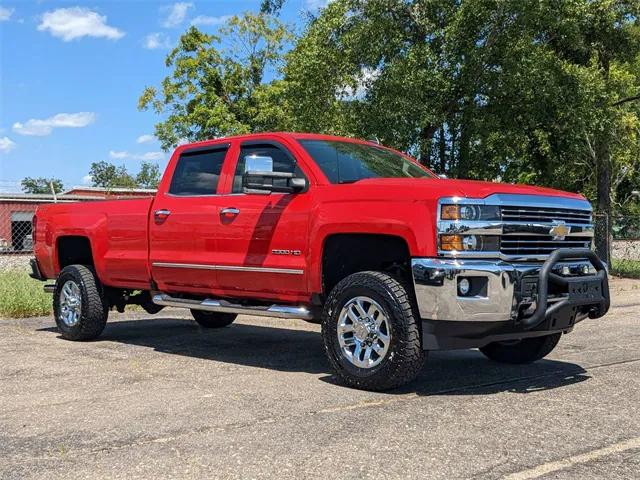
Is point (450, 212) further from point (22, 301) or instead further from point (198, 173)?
point (22, 301)

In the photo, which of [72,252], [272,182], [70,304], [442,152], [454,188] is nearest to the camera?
A: [454,188]

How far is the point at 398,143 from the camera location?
47.7ft

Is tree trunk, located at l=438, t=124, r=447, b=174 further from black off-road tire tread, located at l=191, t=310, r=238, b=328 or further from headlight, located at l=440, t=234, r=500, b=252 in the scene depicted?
headlight, located at l=440, t=234, r=500, b=252

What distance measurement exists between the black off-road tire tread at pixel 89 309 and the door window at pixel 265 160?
245 cm

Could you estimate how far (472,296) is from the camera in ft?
16.5

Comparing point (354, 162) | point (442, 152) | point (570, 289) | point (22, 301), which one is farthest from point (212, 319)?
point (442, 152)

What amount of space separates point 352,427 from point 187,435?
100 centimetres

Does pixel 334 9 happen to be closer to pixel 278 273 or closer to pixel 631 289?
pixel 631 289

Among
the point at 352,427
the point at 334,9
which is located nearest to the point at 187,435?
the point at 352,427

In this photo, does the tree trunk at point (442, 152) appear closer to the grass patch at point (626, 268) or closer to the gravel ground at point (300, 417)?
the grass patch at point (626, 268)

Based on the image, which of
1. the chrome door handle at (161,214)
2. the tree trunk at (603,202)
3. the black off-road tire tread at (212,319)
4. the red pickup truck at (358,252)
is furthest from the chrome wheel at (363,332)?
the tree trunk at (603,202)

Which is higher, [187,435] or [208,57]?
[208,57]

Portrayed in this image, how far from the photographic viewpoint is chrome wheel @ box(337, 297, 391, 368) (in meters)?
5.41

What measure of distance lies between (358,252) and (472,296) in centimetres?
131
